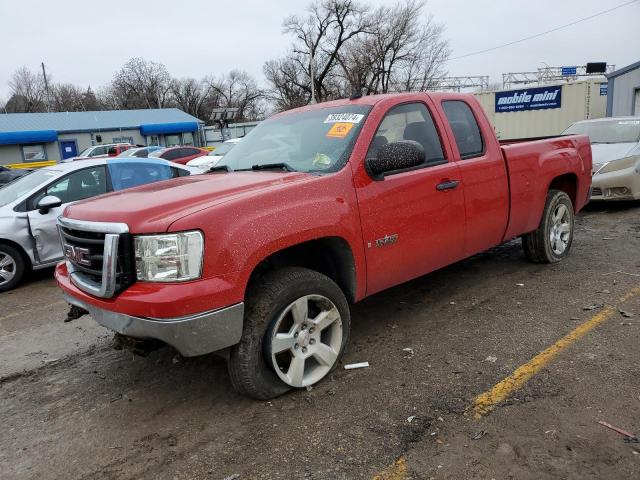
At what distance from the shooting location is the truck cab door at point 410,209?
3520 mm

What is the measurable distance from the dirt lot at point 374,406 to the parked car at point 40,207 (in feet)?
6.20

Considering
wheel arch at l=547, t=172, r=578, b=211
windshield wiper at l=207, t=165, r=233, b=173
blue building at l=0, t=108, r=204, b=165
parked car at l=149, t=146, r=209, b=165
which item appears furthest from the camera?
blue building at l=0, t=108, r=204, b=165

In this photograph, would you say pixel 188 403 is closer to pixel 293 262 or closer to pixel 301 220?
pixel 293 262

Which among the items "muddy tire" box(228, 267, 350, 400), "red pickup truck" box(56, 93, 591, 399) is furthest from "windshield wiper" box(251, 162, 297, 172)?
"muddy tire" box(228, 267, 350, 400)

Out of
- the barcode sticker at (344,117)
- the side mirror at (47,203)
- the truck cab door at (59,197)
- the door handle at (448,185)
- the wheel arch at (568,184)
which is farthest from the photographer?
the truck cab door at (59,197)

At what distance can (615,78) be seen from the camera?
18109mm

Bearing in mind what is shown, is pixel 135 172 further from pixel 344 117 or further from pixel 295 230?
pixel 295 230

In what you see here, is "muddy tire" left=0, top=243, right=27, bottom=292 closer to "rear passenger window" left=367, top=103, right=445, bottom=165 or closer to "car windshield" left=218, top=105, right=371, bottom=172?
"car windshield" left=218, top=105, right=371, bottom=172

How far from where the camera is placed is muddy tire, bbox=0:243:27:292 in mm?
→ 6426

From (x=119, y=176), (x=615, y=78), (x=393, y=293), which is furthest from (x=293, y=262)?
(x=615, y=78)

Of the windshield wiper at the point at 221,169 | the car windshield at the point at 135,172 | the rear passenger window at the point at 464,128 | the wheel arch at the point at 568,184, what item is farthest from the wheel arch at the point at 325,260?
the car windshield at the point at 135,172

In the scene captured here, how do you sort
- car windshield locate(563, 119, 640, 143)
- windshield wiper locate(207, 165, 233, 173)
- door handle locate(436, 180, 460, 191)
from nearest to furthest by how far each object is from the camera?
door handle locate(436, 180, 460, 191), windshield wiper locate(207, 165, 233, 173), car windshield locate(563, 119, 640, 143)

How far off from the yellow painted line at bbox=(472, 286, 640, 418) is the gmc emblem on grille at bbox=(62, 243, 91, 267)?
249cm

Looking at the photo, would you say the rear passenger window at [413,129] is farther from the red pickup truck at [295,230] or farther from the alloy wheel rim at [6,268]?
the alloy wheel rim at [6,268]
